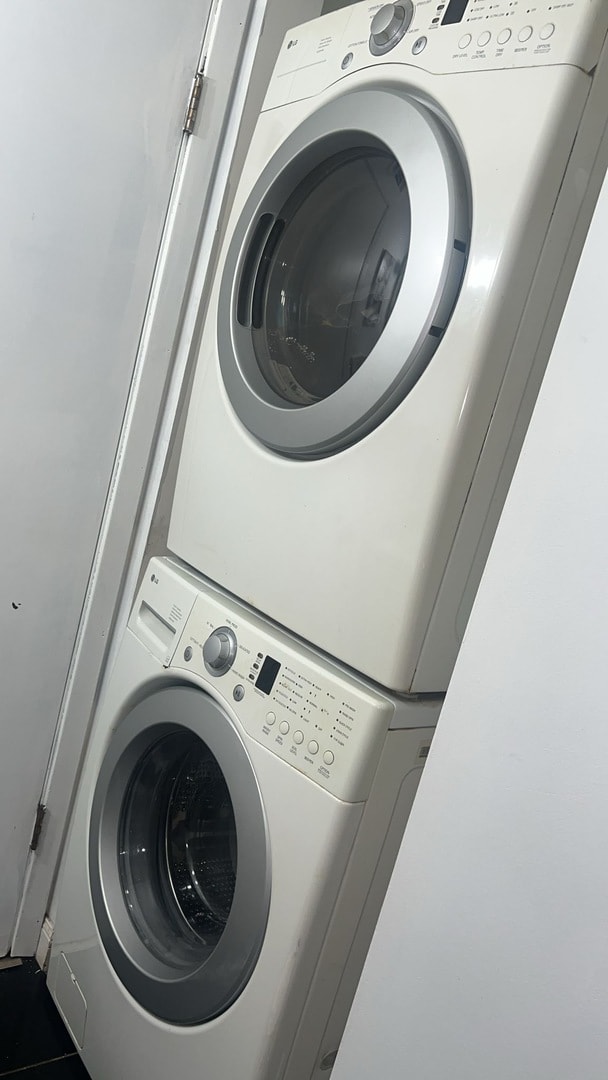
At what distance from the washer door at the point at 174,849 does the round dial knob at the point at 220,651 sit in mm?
51

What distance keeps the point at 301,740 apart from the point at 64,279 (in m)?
0.83

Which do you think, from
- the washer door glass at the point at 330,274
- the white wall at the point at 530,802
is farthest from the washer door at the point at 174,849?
the washer door glass at the point at 330,274

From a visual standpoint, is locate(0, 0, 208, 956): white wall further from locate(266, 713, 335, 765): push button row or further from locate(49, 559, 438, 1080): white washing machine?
locate(266, 713, 335, 765): push button row

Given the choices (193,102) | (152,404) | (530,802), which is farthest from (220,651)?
(193,102)

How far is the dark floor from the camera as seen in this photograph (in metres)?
1.42

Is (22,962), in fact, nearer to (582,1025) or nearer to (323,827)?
(323,827)

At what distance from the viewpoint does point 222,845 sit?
51.4 inches

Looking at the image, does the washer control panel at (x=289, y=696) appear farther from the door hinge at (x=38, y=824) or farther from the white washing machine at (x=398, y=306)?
the door hinge at (x=38, y=824)

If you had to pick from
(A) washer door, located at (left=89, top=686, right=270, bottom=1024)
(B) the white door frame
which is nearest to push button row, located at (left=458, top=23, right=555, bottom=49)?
(B) the white door frame

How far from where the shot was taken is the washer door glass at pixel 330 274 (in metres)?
1.15

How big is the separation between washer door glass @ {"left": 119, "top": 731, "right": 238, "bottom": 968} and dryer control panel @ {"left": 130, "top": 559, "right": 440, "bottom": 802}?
6.1 inches

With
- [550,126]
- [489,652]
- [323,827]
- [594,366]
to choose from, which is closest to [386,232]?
[550,126]

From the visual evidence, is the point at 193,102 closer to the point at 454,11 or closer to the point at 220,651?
the point at 454,11

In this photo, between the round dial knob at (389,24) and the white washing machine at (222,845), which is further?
the round dial knob at (389,24)
